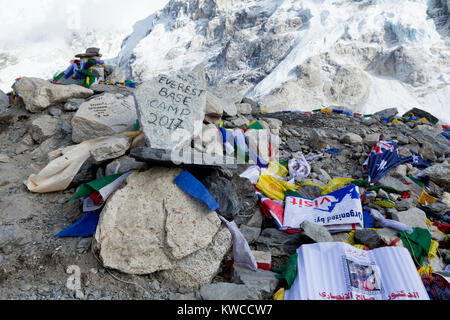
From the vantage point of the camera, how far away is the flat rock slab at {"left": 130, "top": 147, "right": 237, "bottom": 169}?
237 centimetres

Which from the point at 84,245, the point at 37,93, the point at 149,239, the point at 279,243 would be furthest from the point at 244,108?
the point at 84,245

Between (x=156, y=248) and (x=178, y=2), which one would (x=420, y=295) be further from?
(x=178, y=2)

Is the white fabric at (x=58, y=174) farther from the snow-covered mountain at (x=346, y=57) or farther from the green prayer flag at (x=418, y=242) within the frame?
the snow-covered mountain at (x=346, y=57)

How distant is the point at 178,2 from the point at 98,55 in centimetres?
7168

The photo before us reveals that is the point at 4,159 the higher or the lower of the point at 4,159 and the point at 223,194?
the lower

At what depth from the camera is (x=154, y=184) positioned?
2.54 m

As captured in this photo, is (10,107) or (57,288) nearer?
(57,288)

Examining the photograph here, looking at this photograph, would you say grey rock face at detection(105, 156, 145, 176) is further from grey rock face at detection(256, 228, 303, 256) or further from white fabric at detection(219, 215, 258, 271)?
grey rock face at detection(256, 228, 303, 256)

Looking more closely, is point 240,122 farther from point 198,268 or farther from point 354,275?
point 354,275

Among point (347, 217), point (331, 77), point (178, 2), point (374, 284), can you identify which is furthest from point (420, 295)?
point (178, 2)

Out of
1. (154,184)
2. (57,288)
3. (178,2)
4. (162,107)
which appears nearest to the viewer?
(57,288)

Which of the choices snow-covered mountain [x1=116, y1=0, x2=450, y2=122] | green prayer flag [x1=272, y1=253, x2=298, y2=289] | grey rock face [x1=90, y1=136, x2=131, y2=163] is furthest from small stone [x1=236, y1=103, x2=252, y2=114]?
snow-covered mountain [x1=116, y1=0, x2=450, y2=122]

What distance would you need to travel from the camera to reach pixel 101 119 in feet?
13.8

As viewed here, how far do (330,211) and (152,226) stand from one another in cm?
203
